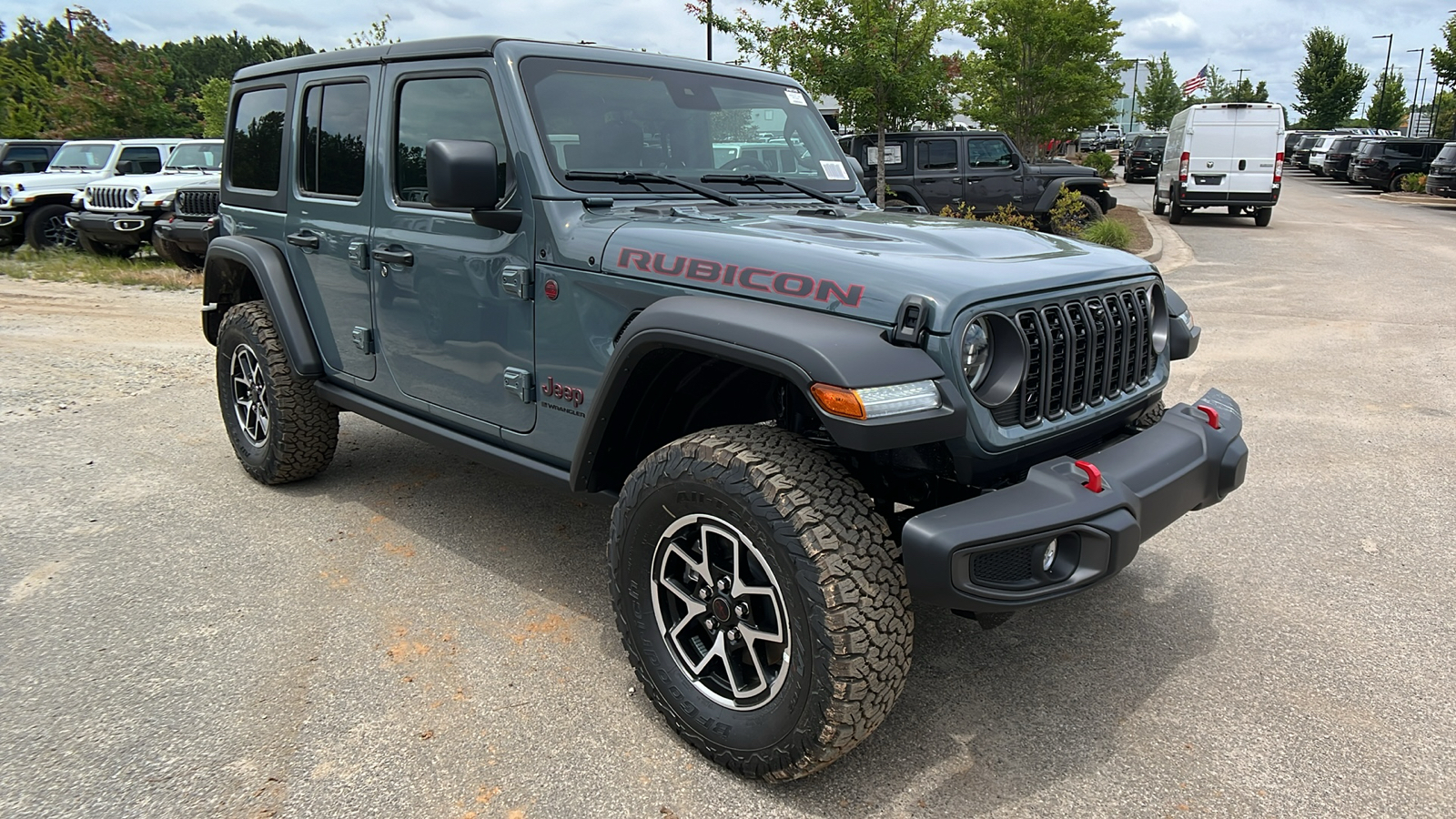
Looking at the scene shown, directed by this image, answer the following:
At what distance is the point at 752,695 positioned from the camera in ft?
8.54

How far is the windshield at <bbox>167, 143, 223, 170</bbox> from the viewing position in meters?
14.9

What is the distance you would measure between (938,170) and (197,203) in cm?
1020

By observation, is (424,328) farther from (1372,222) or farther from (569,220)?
(1372,222)

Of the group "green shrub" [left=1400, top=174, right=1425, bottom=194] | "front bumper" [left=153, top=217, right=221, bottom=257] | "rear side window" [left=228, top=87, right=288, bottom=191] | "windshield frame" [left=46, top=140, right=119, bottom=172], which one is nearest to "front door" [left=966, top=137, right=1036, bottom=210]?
"front bumper" [left=153, top=217, right=221, bottom=257]

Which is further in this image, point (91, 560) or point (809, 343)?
point (91, 560)

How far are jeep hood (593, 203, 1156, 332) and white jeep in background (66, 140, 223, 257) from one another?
43.5 ft

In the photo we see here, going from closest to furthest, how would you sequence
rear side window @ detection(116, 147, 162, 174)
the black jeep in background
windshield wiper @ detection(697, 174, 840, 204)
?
windshield wiper @ detection(697, 174, 840, 204), the black jeep in background, rear side window @ detection(116, 147, 162, 174)

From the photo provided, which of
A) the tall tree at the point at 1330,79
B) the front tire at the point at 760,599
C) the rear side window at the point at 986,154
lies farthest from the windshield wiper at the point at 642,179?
the tall tree at the point at 1330,79

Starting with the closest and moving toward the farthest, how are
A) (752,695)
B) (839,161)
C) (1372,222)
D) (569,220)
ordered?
(752,695), (569,220), (839,161), (1372,222)

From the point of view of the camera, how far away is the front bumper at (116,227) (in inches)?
553

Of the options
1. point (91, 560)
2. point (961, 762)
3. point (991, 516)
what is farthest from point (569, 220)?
point (91, 560)

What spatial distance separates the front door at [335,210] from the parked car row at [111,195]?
28.1 feet

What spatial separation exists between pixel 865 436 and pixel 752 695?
32.7 inches

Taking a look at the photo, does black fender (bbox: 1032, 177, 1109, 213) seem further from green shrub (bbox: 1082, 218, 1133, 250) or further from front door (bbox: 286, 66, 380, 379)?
front door (bbox: 286, 66, 380, 379)
